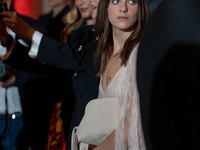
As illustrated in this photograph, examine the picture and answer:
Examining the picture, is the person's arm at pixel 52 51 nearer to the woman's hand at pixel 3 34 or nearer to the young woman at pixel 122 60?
the woman's hand at pixel 3 34

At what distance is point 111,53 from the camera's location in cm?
159

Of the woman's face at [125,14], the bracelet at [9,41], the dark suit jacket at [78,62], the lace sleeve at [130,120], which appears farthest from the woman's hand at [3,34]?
the lace sleeve at [130,120]

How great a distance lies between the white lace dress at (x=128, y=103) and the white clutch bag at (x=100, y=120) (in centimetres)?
3

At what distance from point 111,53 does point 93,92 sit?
19 cm

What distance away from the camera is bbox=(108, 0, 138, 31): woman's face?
4.82 feet

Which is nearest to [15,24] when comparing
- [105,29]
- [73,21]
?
[105,29]

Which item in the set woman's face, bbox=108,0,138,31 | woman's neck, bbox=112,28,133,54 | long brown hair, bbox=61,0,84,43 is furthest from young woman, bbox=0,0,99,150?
long brown hair, bbox=61,0,84,43

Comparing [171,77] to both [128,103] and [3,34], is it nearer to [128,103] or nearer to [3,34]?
[128,103]

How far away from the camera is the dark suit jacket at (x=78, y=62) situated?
1630mm

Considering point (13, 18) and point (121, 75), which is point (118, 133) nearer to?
point (121, 75)

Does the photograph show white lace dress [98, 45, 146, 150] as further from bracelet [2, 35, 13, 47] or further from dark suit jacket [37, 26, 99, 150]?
bracelet [2, 35, 13, 47]

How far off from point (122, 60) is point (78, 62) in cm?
36

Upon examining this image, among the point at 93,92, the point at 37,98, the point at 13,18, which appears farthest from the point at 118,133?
the point at 37,98

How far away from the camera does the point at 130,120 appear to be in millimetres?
1265
